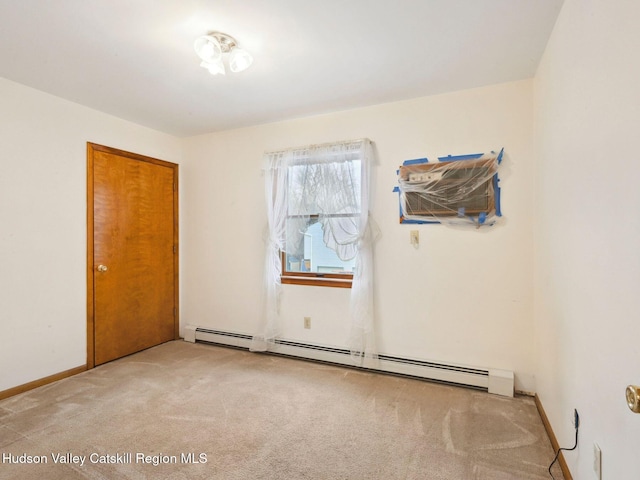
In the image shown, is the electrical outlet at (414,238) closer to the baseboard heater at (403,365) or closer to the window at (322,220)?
the window at (322,220)

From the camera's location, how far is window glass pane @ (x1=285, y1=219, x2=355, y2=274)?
332cm

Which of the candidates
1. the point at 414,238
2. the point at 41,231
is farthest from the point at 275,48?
the point at 41,231

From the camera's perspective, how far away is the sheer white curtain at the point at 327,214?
10.00 ft

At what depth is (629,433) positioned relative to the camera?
1045mm

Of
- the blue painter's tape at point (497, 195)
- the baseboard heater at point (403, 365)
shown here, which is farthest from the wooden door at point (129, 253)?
the blue painter's tape at point (497, 195)

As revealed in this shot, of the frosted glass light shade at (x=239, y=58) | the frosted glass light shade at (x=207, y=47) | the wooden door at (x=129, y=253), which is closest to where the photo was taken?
the frosted glass light shade at (x=207, y=47)

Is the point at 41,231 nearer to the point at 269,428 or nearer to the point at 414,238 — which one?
the point at 269,428

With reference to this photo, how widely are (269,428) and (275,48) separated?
2.50 meters

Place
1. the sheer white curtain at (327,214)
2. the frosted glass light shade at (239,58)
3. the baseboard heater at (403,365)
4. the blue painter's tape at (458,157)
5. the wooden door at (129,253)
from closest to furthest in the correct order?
the frosted glass light shade at (239,58) → the baseboard heater at (403,365) → the blue painter's tape at (458,157) → the sheer white curtain at (327,214) → the wooden door at (129,253)

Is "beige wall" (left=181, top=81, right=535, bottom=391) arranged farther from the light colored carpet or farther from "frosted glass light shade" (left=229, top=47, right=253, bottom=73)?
"frosted glass light shade" (left=229, top=47, right=253, bottom=73)

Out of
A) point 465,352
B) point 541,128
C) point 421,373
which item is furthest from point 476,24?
point 421,373

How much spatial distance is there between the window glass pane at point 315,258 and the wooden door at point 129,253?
1.58 metres

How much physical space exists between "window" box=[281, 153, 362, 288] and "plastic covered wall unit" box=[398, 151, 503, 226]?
0.47 metres

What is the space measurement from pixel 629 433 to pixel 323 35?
2314 millimetres
